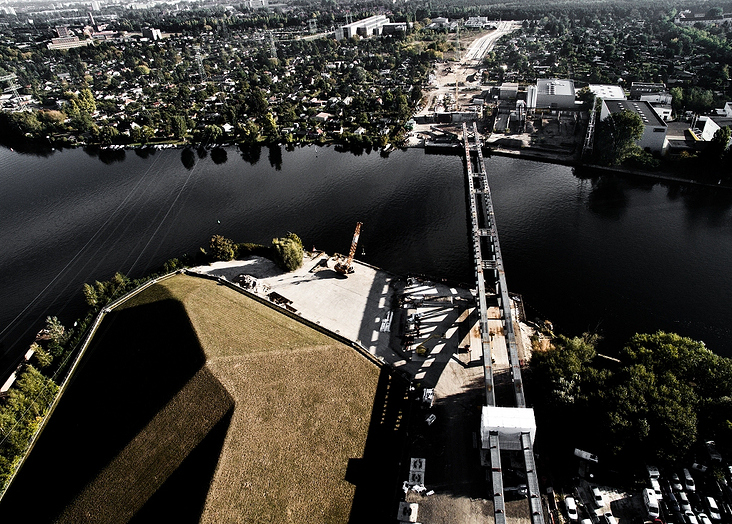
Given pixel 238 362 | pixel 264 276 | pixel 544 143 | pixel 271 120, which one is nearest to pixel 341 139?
pixel 271 120

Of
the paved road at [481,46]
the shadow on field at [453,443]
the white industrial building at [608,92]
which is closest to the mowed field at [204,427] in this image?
the shadow on field at [453,443]

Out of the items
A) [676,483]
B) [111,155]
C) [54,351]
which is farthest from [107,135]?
[676,483]

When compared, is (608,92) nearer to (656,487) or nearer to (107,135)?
(656,487)

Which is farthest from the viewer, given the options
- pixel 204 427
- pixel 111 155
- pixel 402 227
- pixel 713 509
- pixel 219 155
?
pixel 111 155

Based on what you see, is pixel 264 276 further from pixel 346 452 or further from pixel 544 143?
pixel 544 143

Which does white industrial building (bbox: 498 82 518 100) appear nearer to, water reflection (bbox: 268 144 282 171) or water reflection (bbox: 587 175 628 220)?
water reflection (bbox: 587 175 628 220)
